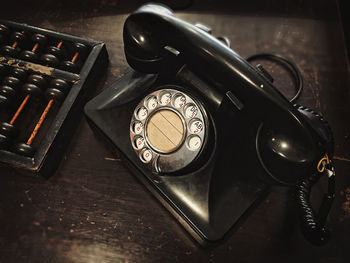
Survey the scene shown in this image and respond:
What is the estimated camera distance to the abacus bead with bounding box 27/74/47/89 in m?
0.70

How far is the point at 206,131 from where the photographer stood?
55 cm

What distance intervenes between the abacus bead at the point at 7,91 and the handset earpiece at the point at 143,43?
0.33 m

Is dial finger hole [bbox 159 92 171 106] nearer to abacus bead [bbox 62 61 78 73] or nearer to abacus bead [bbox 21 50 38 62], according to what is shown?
abacus bead [bbox 62 61 78 73]

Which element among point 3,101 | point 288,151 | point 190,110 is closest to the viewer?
point 288,151

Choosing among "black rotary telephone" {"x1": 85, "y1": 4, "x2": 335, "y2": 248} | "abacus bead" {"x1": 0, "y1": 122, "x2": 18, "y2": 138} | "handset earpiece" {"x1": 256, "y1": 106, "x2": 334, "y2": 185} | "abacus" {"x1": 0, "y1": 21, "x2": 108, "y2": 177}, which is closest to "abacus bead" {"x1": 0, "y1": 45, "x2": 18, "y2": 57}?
"abacus" {"x1": 0, "y1": 21, "x2": 108, "y2": 177}

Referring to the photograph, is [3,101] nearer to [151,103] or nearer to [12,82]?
[12,82]

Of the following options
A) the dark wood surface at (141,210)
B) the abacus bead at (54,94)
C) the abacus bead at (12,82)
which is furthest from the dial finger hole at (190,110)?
the abacus bead at (12,82)

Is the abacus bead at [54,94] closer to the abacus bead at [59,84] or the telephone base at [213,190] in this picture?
the abacus bead at [59,84]

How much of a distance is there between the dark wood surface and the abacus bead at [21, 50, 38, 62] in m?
0.20

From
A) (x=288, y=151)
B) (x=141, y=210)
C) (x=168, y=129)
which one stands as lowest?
(x=141, y=210)

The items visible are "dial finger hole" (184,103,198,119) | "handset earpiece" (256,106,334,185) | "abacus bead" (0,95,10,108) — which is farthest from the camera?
"abacus bead" (0,95,10,108)

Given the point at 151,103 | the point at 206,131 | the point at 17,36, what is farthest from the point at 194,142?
the point at 17,36

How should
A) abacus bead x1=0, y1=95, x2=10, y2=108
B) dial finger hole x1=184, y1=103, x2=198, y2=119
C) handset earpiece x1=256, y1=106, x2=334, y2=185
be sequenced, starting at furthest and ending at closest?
abacus bead x1=0, y1=95, x2=10, y2=108, dial finger hole x1=184, y1=103, x2=198, y2=119, handset earpiece x1=256, y1=106, x2=334, y2=185

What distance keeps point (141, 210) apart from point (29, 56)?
0.53 metres
